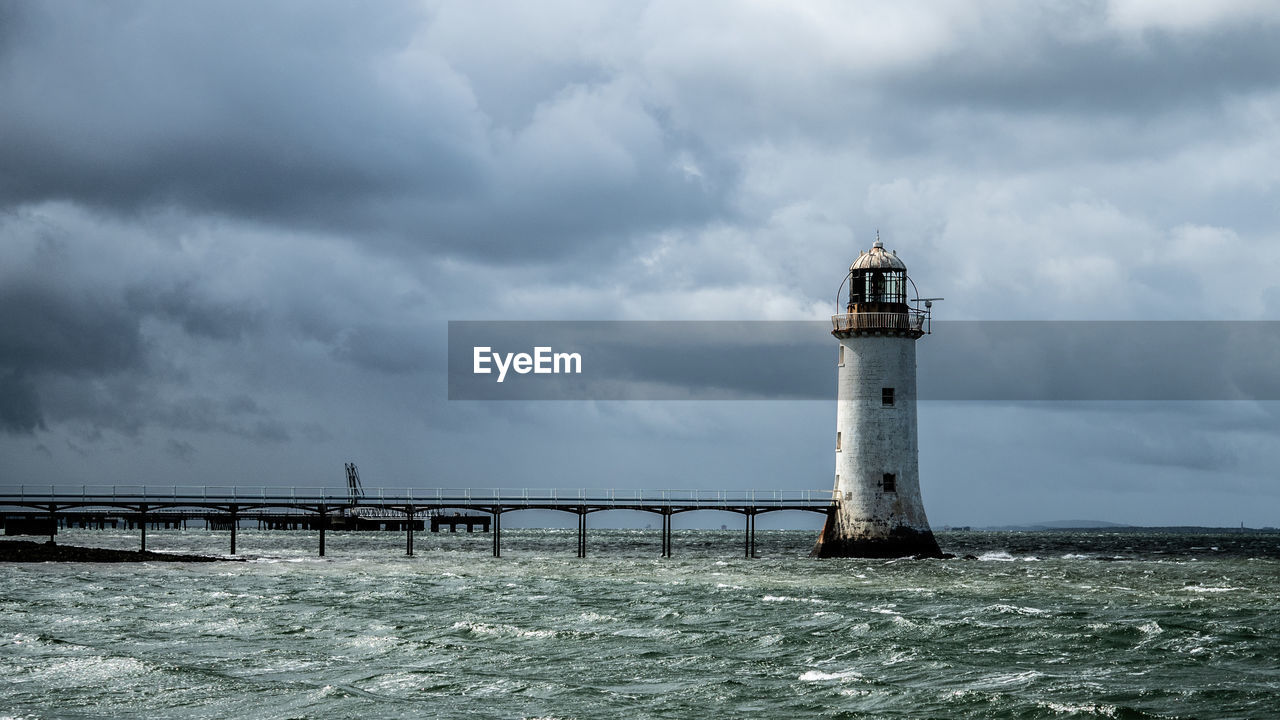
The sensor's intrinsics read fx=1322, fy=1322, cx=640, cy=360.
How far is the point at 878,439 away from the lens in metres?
56.7

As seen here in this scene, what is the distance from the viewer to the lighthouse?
5659 cm

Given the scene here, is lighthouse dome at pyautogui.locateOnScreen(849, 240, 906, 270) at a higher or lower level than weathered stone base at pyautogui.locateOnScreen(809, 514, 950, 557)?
higher

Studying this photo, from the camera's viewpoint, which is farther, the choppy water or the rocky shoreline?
the rocky shoreline

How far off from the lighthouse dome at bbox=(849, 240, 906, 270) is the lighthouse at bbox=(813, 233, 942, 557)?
5.87 ft

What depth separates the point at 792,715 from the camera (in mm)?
18109

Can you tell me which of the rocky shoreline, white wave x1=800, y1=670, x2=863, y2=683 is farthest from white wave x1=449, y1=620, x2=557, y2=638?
the rocky shoreline

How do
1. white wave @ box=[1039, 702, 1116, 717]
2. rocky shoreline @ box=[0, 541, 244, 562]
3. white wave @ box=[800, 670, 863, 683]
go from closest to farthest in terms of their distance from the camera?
white wave @ box=[1039, 702, 1116, 717] < white wave @ box=[800, 670, 863, 683] < rocky shoreline @ box=[0, 541, 244, 562]

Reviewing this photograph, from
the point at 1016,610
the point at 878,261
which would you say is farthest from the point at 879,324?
the point at 1016,610

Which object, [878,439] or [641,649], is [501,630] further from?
[878,439]

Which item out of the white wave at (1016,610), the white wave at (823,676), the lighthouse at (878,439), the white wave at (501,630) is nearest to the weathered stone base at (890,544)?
the lighthouse at (878,439)

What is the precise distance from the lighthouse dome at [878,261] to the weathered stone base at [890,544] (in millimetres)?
11548

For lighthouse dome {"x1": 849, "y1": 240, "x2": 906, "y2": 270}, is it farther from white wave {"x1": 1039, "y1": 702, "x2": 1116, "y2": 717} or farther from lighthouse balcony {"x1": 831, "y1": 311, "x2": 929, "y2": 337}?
white wave {"x1": 1039, "y1": 702, "x2": 1116, "y2": 717}

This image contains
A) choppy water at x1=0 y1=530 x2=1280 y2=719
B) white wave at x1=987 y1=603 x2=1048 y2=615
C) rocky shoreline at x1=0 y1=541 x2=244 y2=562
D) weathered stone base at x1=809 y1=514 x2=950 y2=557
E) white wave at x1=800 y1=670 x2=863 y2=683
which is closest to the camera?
choppy water at x1=0 y1=530 x2=1280 y2=719

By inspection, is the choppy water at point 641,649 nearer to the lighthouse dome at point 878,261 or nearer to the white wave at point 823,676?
the white wave at point 823,676
